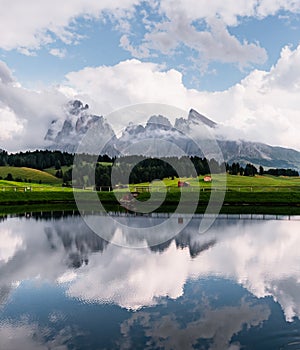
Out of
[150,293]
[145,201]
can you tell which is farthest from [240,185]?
[150,293]

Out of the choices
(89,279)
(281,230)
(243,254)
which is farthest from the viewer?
(281,230)

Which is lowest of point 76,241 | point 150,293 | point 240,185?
point 150,293

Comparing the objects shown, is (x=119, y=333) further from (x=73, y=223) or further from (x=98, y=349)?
(x=73, y=223)

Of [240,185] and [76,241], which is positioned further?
[240,185]

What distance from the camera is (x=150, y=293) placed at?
22.1m

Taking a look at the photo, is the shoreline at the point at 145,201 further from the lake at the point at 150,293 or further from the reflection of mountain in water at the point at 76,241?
the lake at the point at 150,293

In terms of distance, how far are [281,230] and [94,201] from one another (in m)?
55.6

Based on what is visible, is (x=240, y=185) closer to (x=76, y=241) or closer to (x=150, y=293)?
(x=76, y=241)

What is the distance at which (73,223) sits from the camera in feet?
168

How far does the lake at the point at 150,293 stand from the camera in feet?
52.7

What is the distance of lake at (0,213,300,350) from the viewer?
16078 millimetres

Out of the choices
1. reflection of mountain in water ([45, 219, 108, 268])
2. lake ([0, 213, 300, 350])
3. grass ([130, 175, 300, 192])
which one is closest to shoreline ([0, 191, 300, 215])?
grass ([130, 175, 300, 192])

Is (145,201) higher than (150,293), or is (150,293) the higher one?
(145,201)

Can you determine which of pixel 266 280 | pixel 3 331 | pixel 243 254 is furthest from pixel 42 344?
pixel 243 254
